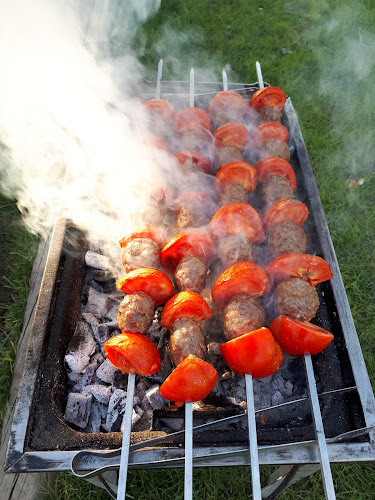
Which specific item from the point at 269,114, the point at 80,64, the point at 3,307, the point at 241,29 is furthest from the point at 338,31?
the point at 3,307

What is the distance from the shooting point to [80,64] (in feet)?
13.8

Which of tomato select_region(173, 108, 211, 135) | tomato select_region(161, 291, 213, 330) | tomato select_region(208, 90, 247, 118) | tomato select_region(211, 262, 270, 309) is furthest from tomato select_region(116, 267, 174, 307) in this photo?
tomato select_region(208, 90, 247, 118)

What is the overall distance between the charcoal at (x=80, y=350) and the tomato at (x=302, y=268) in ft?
4.47

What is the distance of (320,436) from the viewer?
6.41 ft

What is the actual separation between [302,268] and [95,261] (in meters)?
1.56

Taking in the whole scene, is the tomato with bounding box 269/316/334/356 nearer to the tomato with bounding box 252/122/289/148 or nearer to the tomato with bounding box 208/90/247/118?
the tomato with bounding box 252/122/289/148

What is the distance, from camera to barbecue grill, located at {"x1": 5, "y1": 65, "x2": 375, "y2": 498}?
1.98m

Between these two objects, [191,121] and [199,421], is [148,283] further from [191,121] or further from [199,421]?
[191,121]

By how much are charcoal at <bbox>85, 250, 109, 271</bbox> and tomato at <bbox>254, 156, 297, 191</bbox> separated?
4.98 feet

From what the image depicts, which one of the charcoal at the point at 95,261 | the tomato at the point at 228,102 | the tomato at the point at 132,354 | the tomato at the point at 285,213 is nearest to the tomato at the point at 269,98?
the tomato at the point at 228,102

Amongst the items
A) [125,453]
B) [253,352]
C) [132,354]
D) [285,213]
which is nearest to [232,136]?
[285,213]

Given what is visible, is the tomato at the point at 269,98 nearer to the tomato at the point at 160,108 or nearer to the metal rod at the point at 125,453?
the tomato at the point at 160,108

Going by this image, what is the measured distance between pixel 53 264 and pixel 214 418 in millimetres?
1490

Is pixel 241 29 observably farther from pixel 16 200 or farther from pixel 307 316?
pixel 307 316
